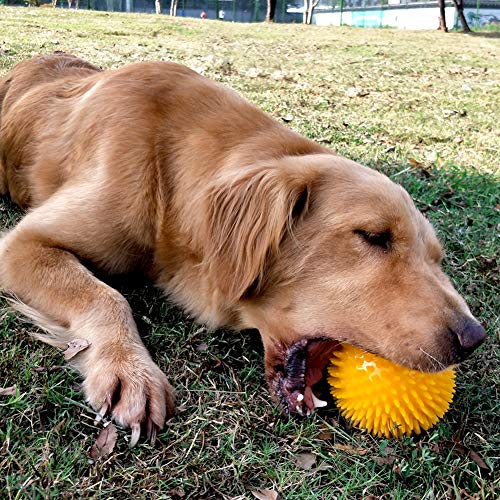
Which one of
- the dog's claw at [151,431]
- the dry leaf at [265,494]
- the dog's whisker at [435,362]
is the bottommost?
the dry leaf at [265,494]

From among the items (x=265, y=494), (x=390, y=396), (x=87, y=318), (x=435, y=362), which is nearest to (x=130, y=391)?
(x=87, y=318)

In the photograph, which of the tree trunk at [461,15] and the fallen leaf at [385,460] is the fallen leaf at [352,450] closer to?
the fallen leaf at [385,460]

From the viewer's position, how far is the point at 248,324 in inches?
106

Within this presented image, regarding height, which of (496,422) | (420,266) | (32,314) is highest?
(420,266)

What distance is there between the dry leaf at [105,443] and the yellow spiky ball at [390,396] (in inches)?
32.5

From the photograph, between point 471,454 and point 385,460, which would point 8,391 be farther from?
point 471,454

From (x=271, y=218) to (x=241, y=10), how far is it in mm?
44149

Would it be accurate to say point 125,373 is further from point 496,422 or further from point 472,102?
point 472,102

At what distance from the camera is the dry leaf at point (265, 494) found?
6.36ft

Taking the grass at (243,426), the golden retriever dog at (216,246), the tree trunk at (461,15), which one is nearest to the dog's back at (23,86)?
the grass at (243,426)

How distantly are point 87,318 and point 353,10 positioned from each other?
42.5m

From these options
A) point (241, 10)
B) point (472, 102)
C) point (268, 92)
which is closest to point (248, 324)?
point (268, 92)

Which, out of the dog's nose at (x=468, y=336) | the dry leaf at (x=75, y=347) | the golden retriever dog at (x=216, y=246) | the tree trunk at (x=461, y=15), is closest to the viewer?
the dog's nose at (x=468, y=336)

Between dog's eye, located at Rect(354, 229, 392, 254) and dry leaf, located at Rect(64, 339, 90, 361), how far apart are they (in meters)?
1.16
